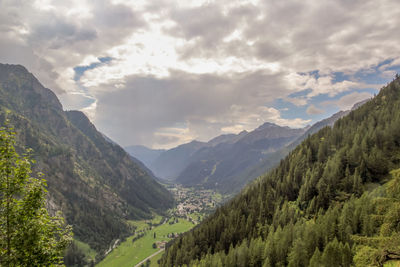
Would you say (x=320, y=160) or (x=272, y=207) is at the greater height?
(x=320, y=160)

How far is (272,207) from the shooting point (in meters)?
120

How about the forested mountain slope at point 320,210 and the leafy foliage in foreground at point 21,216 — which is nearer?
the leafy foliage in foreground at point 21,216

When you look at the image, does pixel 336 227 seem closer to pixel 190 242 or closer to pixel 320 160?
pixel 320 160

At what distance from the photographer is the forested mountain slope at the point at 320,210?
53.9 metres

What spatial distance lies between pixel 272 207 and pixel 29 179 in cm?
12217

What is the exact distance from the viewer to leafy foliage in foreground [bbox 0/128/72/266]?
16547 mm

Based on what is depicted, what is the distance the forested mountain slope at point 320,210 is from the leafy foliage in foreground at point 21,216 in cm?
3590

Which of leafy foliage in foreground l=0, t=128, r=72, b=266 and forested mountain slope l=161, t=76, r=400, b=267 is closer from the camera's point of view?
leafy foliage in foreground l=0, t=128, r=72, b=266

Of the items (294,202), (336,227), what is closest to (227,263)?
(336,227)

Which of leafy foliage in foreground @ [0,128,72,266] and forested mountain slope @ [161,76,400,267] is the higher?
leafy foliage in foreground @ [0,128,72,266]

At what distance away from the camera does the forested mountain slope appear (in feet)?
177

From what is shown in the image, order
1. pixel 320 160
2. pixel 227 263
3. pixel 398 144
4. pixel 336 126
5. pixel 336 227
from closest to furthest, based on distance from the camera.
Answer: pixel 336 227, pixel 227 263, pixel 398 144, pixel 320 160, pixel 336 126

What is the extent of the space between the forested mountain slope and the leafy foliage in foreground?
1413 inches

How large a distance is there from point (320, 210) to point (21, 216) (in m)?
96.1
